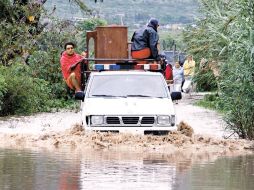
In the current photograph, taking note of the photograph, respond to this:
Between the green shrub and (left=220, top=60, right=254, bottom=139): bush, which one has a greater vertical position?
(left=220, top=60, right=254, bottom=139): bush

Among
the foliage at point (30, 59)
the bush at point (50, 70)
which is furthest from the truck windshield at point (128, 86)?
the bush at point (50, 70)

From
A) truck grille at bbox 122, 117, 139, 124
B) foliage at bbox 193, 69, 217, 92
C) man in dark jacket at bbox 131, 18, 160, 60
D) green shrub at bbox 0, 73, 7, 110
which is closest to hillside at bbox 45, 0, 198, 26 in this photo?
foliage at bbox 193, 69, 217, 92

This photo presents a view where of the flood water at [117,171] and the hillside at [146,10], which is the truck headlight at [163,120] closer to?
the flood water at [117,171]

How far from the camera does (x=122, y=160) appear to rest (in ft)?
51.8

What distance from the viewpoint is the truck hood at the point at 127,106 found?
700 inches

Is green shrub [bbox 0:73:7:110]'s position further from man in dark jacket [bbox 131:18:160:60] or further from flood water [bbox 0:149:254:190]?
flood water [bbox 0:149:254:190]

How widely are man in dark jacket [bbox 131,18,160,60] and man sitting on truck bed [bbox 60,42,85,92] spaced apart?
147 cm

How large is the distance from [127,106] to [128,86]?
4.19 ft

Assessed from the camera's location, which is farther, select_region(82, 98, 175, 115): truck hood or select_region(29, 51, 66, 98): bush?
select_region(29, 51, 66, 98): bush

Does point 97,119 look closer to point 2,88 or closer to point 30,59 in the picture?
→ point 2,88

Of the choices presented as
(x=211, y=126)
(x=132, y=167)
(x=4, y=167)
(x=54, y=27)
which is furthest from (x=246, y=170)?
(x=54, y=27)

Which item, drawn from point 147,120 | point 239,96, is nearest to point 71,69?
point 239,96

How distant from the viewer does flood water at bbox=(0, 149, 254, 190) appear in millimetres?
12883

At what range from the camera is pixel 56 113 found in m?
28.0
